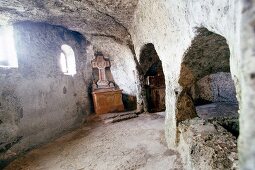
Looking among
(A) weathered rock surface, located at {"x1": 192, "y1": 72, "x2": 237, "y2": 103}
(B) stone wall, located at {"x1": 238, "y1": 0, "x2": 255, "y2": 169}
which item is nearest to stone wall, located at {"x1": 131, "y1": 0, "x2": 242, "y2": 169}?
(B) stone wall, located at {"x1": 238, "y1": 0, "x2": 255, "y2": 169}

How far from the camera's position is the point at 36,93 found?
454 centimetres

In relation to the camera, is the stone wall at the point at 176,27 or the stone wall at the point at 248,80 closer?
the stone wall at the point at 248,80

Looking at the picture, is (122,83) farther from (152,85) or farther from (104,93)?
(152,85)

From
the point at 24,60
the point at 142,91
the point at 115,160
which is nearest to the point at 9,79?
the point at 24,60

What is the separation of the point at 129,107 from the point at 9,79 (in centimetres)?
419

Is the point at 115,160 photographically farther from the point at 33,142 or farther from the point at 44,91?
the point at 44,91

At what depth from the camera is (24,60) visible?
14.2 ft

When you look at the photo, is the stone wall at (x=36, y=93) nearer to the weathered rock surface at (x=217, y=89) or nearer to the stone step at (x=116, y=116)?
the stone step at (x=116, y=116)

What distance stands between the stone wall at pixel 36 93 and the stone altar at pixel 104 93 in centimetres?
Result: 61

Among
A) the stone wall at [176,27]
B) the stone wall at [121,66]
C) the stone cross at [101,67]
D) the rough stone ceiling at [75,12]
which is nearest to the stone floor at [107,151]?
the stone wall at [176,27]

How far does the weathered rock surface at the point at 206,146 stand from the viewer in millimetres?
2045

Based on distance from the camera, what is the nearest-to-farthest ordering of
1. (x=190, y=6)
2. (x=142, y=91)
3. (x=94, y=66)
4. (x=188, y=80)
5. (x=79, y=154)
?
(x=190, y=6) → (x=188, y=80) → (x=79, y=154) → (x=142, y=91) → (x=94, y=66)

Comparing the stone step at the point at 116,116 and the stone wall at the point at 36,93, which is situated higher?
the stone wall at the point at 36,93

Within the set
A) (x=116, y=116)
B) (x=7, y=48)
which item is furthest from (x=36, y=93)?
(x=116, y=116)
